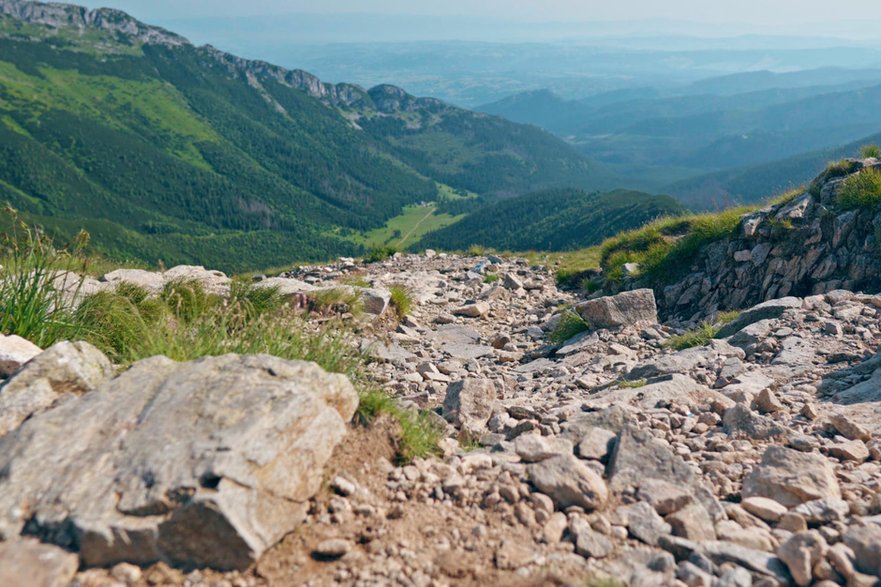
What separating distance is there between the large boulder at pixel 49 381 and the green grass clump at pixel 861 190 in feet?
51.8

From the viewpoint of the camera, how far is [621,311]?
14.6m

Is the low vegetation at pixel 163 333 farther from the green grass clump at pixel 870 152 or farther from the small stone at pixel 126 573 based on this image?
the green grass clump at pixel 870 152

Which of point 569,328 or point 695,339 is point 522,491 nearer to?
point 695,339

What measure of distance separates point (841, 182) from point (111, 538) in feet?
56.6

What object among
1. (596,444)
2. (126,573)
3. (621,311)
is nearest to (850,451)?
(596,444)

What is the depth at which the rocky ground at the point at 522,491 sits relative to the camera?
14.9ft

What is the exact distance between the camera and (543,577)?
15.0ft

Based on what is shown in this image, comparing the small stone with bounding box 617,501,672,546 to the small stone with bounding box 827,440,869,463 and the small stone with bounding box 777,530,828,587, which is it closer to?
the small stone with bounding box 777,530,828,587

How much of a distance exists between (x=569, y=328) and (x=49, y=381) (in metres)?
10.9

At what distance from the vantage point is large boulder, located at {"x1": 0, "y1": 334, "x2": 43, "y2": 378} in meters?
6.80

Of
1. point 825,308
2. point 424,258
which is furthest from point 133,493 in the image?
point 424,258

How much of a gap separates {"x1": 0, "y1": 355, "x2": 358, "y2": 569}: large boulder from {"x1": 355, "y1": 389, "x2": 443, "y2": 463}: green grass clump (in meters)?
0.51

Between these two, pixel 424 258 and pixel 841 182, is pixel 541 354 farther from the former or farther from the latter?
pixel 424 258

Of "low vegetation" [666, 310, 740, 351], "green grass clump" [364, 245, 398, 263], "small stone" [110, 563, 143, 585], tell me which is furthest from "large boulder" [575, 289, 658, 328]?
"green grass clump" [364, 245, 398, 263]
